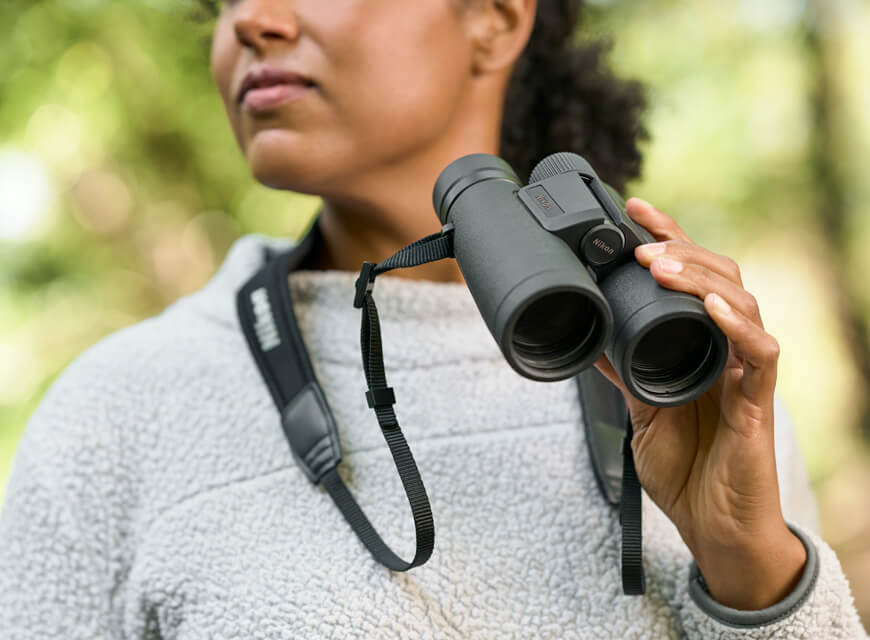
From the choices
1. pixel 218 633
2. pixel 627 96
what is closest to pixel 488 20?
pixel 627 96

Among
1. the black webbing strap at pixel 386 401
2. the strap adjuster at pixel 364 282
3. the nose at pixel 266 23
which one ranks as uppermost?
the nose at pixel 266 23

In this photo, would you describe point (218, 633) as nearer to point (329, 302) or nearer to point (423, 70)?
point (329, 302)

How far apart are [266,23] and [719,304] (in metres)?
0.70

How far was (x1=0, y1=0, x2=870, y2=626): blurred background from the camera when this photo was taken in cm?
315

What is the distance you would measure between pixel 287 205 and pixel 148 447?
2.54 m

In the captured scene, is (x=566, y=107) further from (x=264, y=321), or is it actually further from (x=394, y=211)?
(x=264, y=321)

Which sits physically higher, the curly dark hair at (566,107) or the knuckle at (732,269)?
the knuckle at (732,269)

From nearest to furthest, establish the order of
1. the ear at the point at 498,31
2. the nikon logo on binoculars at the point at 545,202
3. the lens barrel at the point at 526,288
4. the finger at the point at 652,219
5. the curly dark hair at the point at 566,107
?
the lens barrel at the point at 526,288 → the nikon logo on binoculars at the point at 545,202 → the finger at the point at 652,219 → the ear at the point at 498,31 → the curly dark hair at the point at 566,107

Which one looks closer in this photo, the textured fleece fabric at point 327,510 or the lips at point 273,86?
the textured fleece fabric at point 327,510

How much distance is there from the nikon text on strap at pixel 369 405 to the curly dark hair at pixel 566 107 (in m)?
0.45

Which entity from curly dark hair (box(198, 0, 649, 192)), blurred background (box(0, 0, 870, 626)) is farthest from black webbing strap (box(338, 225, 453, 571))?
blurred background (box(0, 0, 870, 626))

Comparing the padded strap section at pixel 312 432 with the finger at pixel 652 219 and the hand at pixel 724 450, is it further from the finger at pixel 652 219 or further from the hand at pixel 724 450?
the finger at pixel 652 219

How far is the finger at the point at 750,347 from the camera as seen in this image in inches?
31.7

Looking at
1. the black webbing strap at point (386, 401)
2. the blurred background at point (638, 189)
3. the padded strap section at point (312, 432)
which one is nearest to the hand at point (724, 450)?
the black webbing strap at point (386, 401)
